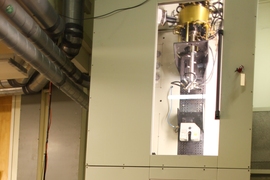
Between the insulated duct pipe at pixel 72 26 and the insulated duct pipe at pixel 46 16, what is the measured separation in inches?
3.9

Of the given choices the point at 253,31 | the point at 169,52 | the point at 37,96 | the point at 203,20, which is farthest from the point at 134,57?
the point at 37,96

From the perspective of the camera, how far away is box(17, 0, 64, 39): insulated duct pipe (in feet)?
6.28

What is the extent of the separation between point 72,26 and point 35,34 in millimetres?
533

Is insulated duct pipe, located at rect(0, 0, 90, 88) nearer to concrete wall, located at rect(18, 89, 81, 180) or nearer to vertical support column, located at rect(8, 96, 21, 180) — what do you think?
concrete wall, located at rect(18, 89, 81, 180)

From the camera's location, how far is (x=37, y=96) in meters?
3.56

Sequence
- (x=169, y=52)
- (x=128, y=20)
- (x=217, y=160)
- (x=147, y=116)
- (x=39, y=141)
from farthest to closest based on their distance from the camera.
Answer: (x=39, y=141) < (x=169, y=52) < (x=128, y=20) < (x=147, y=116) < (x=217, y=160)

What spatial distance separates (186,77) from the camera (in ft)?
8.04

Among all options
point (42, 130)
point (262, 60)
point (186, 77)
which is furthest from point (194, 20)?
point (42, 130)

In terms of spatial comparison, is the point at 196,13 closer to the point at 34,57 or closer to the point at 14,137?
the point at 34,57

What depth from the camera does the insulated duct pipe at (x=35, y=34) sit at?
5.49 ft

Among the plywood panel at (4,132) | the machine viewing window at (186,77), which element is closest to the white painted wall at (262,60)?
the machine viewing window at (186,77)

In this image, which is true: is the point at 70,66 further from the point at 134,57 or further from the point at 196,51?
the point at 196,51

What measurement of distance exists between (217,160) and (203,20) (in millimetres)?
1052

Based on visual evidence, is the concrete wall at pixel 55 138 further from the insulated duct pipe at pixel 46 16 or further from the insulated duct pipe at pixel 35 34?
the insulated duct pipe at pixel 46 16
